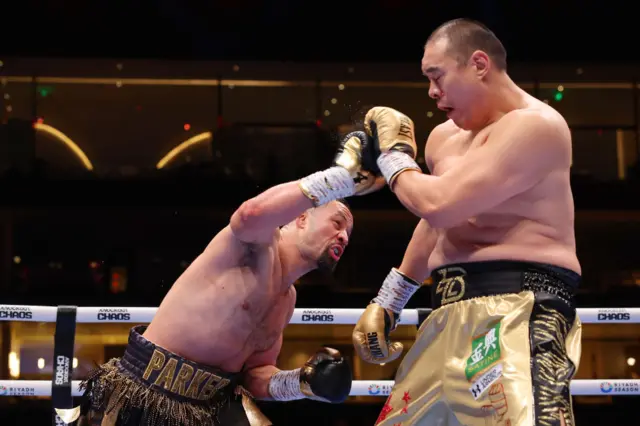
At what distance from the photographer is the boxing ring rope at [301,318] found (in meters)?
3.17

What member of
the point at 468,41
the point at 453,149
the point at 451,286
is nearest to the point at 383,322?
the point at 451,286

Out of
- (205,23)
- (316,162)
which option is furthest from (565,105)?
(205,23)

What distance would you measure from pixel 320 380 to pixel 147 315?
1.04 metres

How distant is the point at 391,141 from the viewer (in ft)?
7.36

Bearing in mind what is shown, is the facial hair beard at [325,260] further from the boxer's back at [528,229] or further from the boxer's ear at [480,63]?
the boxer's ear at [480,63]

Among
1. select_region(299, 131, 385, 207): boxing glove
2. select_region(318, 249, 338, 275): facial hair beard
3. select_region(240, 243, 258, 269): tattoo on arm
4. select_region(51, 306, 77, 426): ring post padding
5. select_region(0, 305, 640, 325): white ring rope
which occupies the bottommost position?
select_region(51, 306, 77, 426): ring post padding

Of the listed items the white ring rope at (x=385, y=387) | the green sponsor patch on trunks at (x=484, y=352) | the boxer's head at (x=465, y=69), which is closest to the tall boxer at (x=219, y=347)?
the boxer's head at (x=465, y=69)

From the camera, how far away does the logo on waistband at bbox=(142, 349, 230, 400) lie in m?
2.46

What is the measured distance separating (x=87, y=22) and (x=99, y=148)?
1.24 metres

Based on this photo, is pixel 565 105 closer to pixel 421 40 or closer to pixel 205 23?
pixel 421 40

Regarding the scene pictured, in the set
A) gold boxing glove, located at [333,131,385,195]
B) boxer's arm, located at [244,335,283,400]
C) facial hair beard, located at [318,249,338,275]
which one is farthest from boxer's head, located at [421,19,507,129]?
boxer's arm, located at [244,335,283,400]

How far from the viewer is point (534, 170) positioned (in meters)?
2.03

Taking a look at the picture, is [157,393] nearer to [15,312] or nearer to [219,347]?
[219,347]

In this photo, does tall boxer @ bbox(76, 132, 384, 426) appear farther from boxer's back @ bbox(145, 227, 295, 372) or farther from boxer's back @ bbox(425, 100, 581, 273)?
boxer's back @ bbox(425, 100, 581, 273)
